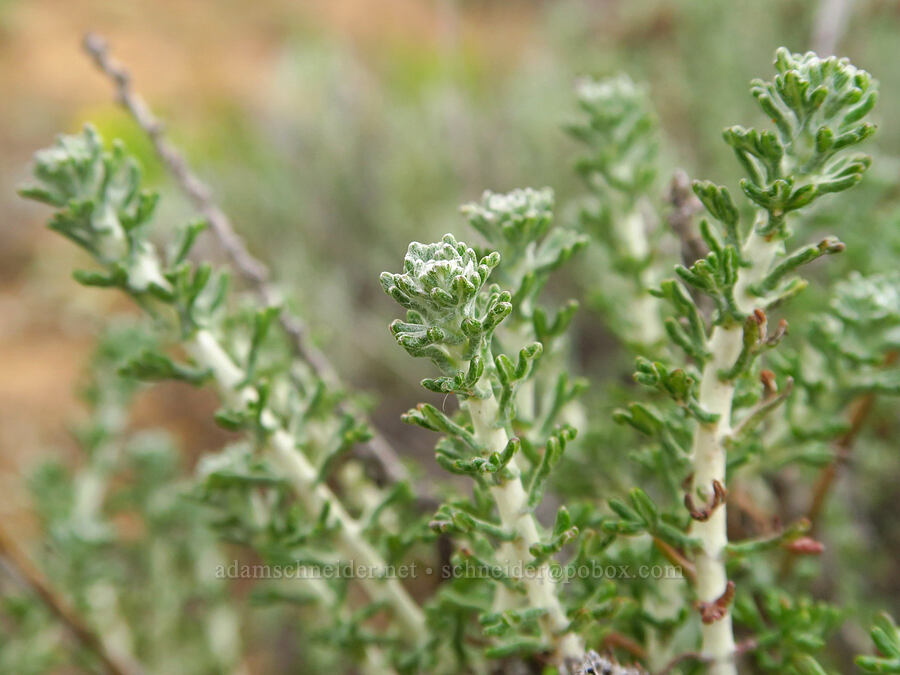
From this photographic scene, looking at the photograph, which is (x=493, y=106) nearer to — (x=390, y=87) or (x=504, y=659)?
(x=390, y=87)

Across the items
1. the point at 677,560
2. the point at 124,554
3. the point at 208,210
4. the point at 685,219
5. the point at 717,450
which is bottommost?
the point at 677,560

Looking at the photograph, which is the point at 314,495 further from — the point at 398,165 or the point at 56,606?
the point at 398,165

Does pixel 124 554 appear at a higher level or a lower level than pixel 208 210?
lower

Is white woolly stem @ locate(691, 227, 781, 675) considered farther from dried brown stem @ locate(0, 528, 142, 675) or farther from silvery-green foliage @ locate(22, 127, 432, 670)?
dried brown stem @ locate(0, 528, 142, 675)

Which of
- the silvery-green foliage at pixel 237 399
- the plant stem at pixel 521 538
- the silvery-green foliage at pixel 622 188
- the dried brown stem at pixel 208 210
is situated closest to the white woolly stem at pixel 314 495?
A: the silvery-green foliage at pixel 237 399

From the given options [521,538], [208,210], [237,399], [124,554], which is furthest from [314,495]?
[124,554]

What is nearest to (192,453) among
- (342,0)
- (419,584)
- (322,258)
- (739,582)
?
(322,258)

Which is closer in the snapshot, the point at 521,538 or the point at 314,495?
the point at 521,538

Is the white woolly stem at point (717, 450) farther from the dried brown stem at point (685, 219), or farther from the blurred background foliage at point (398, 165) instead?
the blurred background foliage at point (398, 165)
